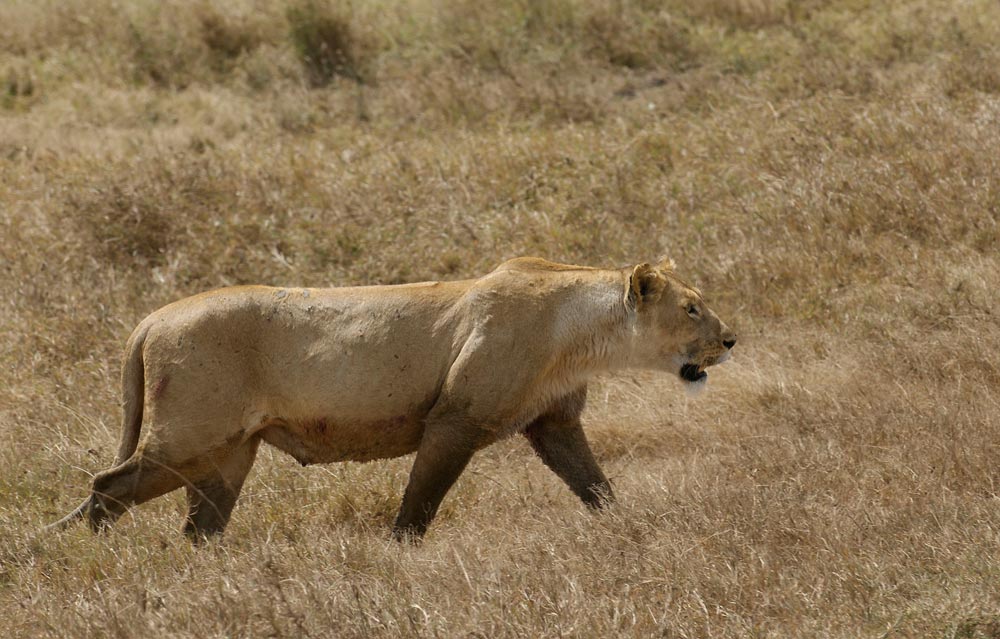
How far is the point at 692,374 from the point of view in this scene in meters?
7.40

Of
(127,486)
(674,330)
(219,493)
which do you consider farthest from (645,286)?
(127,486)

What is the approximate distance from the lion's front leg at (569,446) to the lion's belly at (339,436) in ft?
2.56

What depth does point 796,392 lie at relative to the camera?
8609 millimetres

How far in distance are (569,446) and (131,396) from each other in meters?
2.40

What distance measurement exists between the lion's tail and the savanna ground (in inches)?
13.5

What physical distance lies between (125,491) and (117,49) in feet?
40.5

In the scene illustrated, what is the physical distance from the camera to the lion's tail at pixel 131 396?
675 cm

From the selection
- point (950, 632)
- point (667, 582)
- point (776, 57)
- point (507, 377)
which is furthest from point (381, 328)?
point (776, 57)

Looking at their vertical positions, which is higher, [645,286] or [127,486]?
[645,286]

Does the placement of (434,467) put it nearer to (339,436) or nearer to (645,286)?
(339,436)

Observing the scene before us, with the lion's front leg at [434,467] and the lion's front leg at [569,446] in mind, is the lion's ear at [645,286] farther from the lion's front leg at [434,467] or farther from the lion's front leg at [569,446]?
the lion's front leg at [434,467]

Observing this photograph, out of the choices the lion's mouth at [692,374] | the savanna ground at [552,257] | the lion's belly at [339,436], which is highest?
the lion's belly at [339,436]

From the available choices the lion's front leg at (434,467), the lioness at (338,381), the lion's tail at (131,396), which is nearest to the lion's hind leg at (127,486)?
the lioness at (338,381)

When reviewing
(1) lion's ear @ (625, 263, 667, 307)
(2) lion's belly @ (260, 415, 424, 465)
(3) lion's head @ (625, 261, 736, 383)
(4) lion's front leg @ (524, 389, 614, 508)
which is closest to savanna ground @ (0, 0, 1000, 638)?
(4) lion's front leg @ (524, 389, 614, 508)
